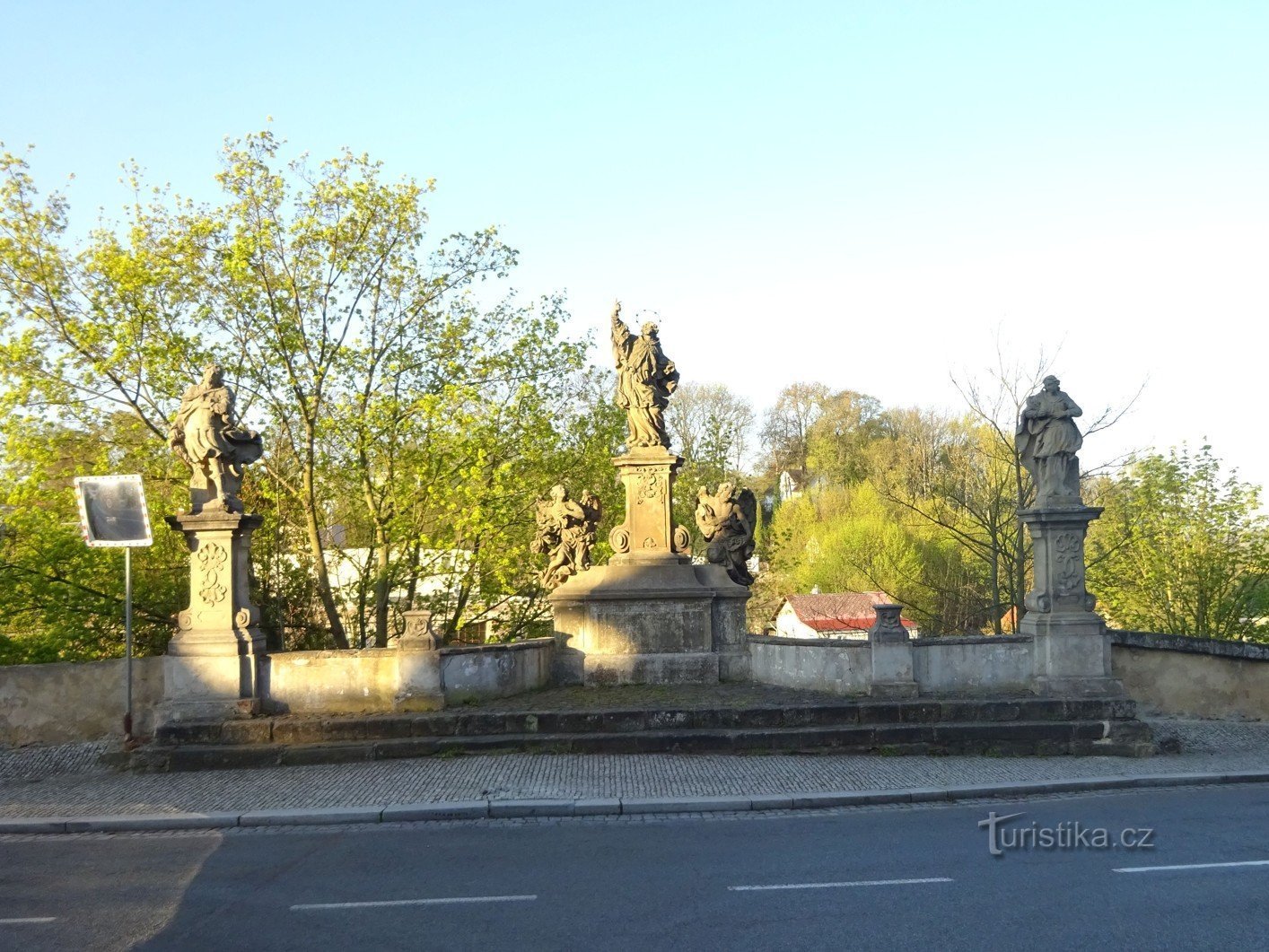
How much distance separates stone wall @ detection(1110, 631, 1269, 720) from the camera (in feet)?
45.1

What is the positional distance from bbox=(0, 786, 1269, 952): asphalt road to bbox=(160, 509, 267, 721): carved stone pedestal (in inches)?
117

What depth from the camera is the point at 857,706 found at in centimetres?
1220

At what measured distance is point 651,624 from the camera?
48.4 feet

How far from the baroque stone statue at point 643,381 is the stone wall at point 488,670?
11.4ft

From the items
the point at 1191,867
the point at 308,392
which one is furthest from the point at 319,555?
the point at 1191,867

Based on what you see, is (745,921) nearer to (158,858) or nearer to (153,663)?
(158,858)

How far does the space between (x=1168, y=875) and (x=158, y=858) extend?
723cm

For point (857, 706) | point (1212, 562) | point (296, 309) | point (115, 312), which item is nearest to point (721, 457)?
point (1212, 562)

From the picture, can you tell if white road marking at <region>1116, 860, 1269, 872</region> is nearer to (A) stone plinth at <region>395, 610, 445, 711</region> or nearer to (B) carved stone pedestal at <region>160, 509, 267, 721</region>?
(A) stone plinth at <region>395, 610, 445, 711</region>

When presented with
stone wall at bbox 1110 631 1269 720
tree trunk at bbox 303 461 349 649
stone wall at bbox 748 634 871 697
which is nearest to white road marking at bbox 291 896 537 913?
stone wall at bbox 748 634 871 697

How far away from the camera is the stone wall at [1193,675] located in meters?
13.7

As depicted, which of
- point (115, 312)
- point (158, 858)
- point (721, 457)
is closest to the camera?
point (158, 858)

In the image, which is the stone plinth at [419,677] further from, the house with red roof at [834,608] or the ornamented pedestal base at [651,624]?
the house with red roof at [834,608]

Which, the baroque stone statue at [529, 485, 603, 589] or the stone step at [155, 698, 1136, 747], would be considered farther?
the baroque stone statue at [529, 485, 603, 589]
